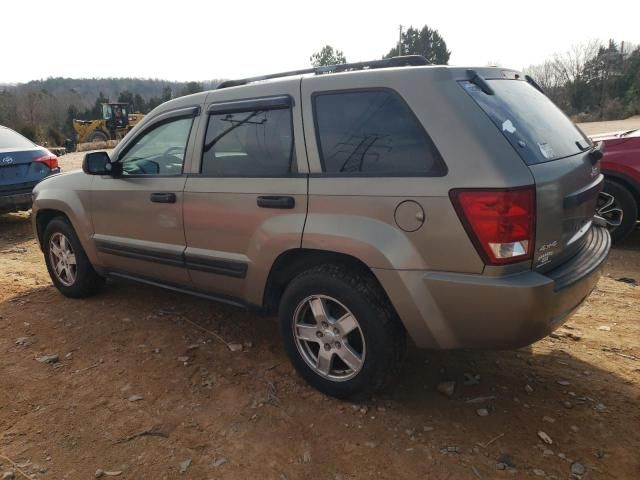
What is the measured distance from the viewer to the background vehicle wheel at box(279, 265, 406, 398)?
2.65 meters

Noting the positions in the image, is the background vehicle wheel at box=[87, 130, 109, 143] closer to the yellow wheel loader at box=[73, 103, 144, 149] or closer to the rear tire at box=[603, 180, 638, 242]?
the yellow wheel loader at box=[73, 103, 144, 149]

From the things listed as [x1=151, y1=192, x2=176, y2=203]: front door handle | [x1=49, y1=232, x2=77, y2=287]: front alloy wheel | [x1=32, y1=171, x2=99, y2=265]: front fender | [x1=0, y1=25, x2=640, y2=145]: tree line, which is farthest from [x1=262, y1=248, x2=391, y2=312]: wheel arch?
[x1=0, y1=25, x2=640, y2=145]: tree line

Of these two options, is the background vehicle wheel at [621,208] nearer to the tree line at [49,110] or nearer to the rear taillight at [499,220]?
the rear taillight at [499,220]

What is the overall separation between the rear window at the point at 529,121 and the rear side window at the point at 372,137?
35cm

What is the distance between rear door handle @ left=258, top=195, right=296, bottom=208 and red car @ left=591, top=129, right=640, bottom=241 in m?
4.15

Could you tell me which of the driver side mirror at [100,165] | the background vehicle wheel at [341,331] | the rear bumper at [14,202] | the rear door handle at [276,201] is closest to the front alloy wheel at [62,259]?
the driver side mirror at [100,165]

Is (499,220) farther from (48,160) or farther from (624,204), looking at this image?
(48,160)

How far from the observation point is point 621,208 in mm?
5398

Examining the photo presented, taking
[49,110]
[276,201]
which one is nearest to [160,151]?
Result: [276,201]

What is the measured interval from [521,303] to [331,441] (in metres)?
1.19

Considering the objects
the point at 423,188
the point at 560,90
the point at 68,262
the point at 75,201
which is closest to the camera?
the point at 423,188

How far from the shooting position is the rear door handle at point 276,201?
2863 mm

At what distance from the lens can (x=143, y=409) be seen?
2.92 metres

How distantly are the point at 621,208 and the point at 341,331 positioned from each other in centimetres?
420
